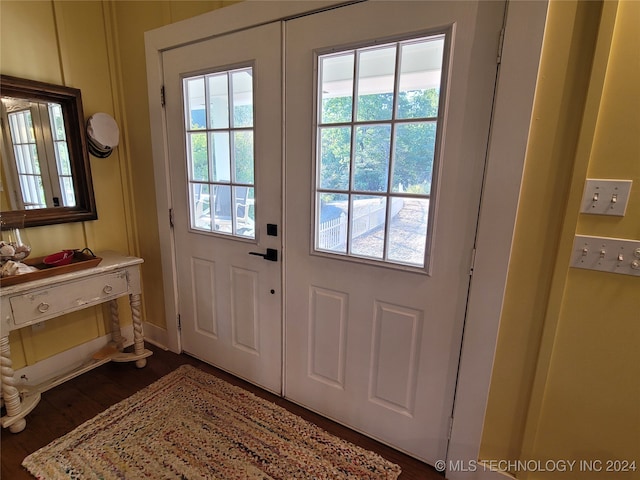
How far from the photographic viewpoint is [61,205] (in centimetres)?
190

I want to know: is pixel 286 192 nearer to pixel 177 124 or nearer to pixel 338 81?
pixel 338 81

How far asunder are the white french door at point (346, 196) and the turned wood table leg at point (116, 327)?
73 centimetres

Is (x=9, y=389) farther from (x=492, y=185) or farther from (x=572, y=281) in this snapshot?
(x=572, y=281)

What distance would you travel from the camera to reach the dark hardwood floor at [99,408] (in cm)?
147

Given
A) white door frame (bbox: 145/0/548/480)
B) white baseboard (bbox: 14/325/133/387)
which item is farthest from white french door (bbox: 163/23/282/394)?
white baseboard (bbox: 14/325/133/387)

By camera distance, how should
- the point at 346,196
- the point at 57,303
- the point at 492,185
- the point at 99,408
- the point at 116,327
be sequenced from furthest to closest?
1. the point at 116,327
2. the point at 99,408
3. the point at 57,303
4. the point at 346,196
5. the point at 492,185

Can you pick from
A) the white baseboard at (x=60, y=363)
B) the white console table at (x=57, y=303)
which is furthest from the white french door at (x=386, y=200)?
the white baseboard at (x=60, y=363)

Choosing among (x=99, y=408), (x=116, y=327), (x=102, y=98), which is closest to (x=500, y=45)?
(x=102, y=98)

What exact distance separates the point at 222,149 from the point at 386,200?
3.31ft

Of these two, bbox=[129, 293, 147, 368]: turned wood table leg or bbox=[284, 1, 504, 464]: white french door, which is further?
bbox=[129, 293, 147, 368]: turned wood table leg

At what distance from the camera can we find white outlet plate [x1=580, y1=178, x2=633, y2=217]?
38.9 inches

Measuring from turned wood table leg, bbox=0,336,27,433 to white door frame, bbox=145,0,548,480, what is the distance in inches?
74.8

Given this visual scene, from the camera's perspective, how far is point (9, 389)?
5.14ft

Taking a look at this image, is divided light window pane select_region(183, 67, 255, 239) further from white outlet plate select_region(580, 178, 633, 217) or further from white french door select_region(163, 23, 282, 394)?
white outlet plate select_region(580, 178, 633, 217)
